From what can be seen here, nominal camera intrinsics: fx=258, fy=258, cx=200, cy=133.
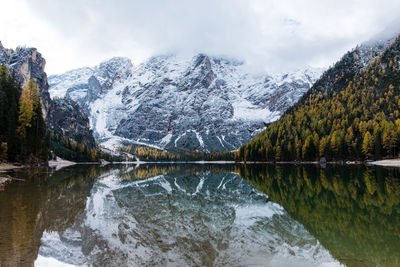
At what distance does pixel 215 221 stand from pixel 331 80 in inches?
7643

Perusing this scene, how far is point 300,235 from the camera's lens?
12531 millimetres

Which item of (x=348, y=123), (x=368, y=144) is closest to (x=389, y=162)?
(x=368, y=144)

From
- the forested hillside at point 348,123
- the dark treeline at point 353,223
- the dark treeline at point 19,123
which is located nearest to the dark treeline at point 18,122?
the dark treeline at point 19,123

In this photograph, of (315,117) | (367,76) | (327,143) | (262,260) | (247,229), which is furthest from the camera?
(367,76)

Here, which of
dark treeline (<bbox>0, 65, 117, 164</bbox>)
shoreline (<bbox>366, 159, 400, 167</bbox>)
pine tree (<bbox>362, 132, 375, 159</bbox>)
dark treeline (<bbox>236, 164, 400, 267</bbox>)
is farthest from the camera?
pine tree (<bbox>362, 132, 375, 159</bbox>)

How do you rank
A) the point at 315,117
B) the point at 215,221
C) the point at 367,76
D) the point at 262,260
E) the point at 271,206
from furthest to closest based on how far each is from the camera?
the point at 367,76
the point at 315,117
the point at 271,206
the point at 215,221
the point at 262,260

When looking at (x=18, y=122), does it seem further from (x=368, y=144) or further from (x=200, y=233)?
(x=368, y=144)

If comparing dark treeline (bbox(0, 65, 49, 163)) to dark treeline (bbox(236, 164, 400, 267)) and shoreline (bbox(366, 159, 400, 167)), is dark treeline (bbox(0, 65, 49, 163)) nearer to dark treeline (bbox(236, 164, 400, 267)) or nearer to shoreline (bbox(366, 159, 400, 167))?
dark treeline (bbox(236, 164, 400, 267))

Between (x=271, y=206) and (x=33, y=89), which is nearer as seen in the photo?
(x=271, y=206)

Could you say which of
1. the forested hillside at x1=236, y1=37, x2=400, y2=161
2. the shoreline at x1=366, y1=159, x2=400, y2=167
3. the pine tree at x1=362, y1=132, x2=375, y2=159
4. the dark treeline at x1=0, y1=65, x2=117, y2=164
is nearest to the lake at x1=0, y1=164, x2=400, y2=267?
the dark treeline at x1=0, y1=65, x2=117, y2=164

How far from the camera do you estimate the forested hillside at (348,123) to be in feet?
314

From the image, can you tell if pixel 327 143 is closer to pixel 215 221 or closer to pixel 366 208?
pixel 366 208

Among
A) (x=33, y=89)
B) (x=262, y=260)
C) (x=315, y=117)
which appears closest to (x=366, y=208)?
(x=262, y=260)

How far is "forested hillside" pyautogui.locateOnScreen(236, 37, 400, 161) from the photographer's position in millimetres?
95688
